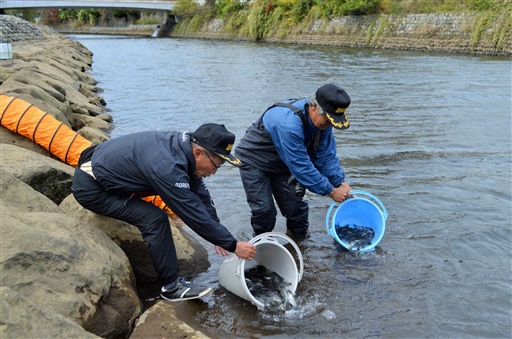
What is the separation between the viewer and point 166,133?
4098 millimetres

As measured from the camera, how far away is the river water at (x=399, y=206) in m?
4.35

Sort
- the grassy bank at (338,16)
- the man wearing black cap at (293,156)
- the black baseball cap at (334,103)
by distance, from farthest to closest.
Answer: the grassy bank at (338,16), the man wearing black cap at (293,156), the black baseball cap at (334,103)

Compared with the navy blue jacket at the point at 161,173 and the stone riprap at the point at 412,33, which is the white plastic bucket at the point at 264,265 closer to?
the navy blue jacket at the point at 161,173

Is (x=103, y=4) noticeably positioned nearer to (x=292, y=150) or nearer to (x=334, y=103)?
Result: (x=292, y=150)

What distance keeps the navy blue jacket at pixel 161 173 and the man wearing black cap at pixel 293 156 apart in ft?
3.62

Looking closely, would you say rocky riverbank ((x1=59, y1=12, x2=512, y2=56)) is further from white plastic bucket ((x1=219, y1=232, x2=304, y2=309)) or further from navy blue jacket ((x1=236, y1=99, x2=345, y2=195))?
white plastic bucket ((x1=219, y1=232, x2=304, y2=309))

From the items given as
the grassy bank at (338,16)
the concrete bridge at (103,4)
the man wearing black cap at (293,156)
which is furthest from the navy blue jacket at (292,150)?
the concrete bridge at (103,4)

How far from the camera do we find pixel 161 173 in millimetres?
3805

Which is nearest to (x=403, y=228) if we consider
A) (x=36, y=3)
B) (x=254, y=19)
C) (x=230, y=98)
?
(x=230, y=98)

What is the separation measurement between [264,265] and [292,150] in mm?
1212

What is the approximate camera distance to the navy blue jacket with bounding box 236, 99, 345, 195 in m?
4.88

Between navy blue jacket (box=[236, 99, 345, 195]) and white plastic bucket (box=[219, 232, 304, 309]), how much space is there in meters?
0.71

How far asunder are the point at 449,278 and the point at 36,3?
6257 centimetres

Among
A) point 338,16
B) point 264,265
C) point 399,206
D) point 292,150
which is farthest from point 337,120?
point 338,16
